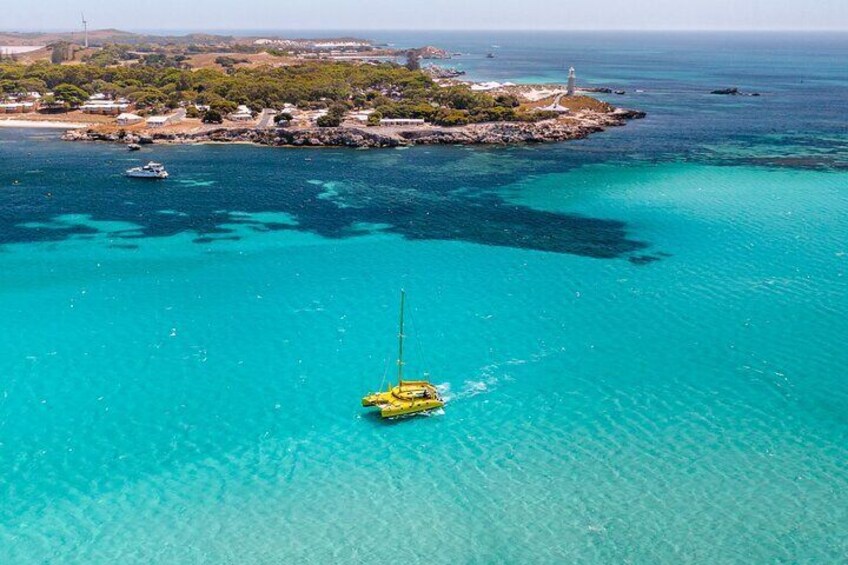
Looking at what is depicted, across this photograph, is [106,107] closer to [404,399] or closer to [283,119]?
[283,119]

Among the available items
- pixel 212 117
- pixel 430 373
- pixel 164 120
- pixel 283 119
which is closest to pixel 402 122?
pixel 283 119

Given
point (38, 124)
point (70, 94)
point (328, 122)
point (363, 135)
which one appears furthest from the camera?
point (70, 94)

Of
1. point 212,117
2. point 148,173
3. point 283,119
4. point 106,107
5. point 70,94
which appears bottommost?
point 148,173

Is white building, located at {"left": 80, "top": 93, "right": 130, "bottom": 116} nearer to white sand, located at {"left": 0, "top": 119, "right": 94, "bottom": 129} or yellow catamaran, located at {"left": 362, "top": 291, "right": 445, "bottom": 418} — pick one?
white sand, located at {"left": 0, "top": 119, "right": 94, "bottom": 129}

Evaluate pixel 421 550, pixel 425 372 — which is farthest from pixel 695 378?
pixel 421 550

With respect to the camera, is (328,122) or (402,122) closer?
(328,122)

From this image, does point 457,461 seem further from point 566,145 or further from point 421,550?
point 566,145

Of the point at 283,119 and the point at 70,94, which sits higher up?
the point at 70,94
